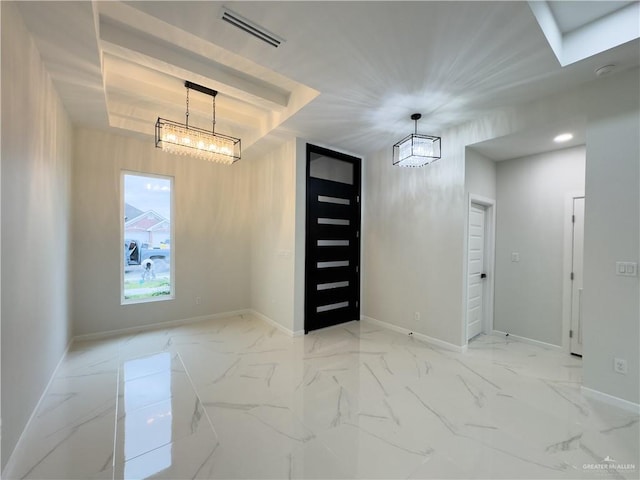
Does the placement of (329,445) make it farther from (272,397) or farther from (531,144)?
(531,144)

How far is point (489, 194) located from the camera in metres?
4.10

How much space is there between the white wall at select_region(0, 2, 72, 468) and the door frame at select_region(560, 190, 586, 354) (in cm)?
554

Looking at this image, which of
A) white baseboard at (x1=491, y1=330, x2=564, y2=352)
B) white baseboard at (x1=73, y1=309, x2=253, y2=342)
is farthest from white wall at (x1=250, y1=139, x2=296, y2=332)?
white baseboard at (x1=491, y1=330, x2=564, y2=352)

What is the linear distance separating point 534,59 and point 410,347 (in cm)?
339

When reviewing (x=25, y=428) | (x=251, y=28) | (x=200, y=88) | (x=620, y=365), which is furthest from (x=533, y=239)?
(x=25, y=428)

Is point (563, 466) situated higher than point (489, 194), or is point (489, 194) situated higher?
point (489, 194)

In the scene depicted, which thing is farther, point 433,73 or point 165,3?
point 433,73

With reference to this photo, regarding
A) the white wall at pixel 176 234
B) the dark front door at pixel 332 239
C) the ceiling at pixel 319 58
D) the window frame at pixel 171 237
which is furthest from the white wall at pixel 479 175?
the window frame at pixel 171 237

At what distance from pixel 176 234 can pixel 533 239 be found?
5.53m

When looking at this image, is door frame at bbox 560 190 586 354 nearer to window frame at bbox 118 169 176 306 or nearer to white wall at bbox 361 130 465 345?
white wall at bbox 361 130 465 345

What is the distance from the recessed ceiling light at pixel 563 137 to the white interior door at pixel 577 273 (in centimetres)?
81

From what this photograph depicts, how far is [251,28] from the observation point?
198cm

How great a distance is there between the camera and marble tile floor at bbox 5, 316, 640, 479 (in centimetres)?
175

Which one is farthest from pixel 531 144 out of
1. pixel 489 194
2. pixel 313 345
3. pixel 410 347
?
pixel 313 345
